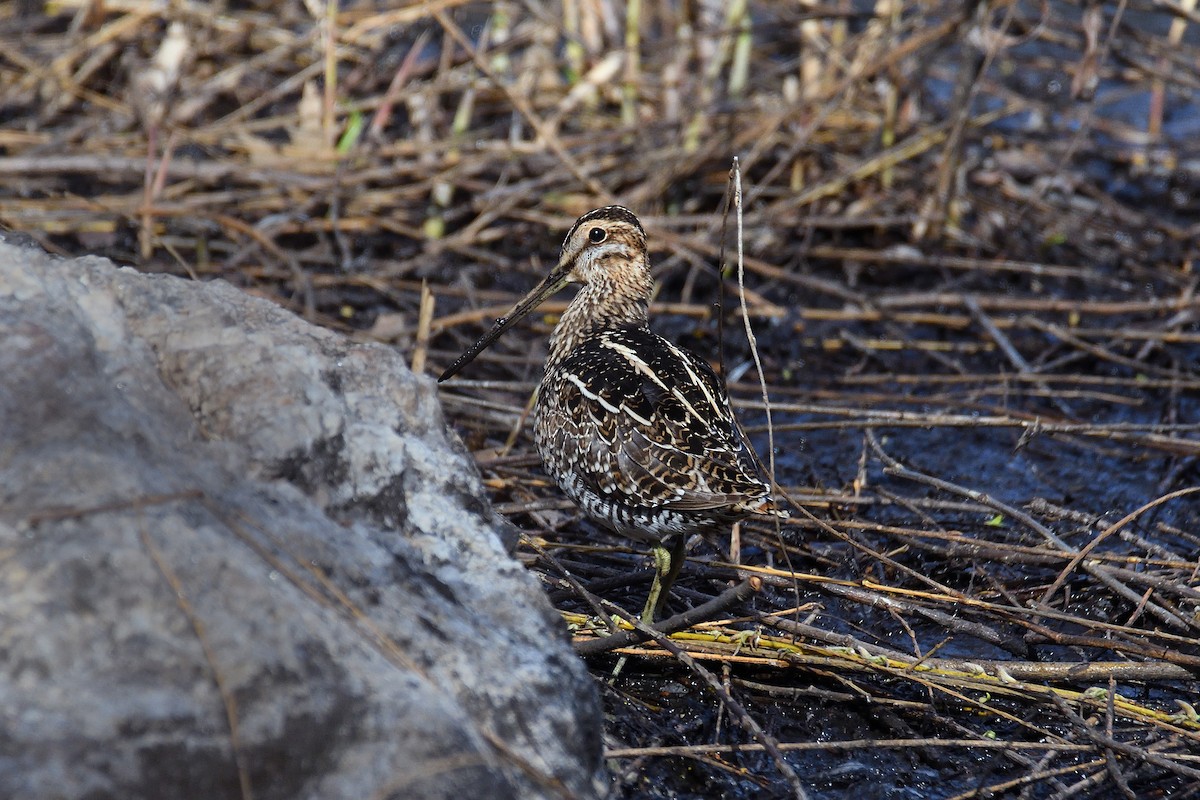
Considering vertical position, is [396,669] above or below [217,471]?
below

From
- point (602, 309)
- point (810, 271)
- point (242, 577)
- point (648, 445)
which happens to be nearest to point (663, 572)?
point (648, 445)

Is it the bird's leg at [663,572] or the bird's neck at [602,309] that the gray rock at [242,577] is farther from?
the bird's neck at [602,309]

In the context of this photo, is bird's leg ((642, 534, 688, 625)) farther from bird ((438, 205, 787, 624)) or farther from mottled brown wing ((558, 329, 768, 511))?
mottled brown wing ((558, 329, 768, 511))

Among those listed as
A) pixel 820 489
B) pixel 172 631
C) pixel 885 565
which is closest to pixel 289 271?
pixel 820 489

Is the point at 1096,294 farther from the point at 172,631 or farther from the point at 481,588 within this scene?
the point at 172,631

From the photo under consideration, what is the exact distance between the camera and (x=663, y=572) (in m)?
3.55

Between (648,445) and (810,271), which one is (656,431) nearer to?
(648,445)

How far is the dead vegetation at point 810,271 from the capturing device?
128 inches

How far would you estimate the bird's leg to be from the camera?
353 centimetres

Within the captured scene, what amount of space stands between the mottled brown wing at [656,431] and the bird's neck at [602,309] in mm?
444

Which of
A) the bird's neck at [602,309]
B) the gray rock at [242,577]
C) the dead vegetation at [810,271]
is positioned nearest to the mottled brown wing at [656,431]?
the dead vegetation at [810,271]

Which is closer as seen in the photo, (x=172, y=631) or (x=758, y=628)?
(x=172, y=631)

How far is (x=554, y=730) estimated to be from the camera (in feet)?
7.25

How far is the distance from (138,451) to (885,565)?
238cm
